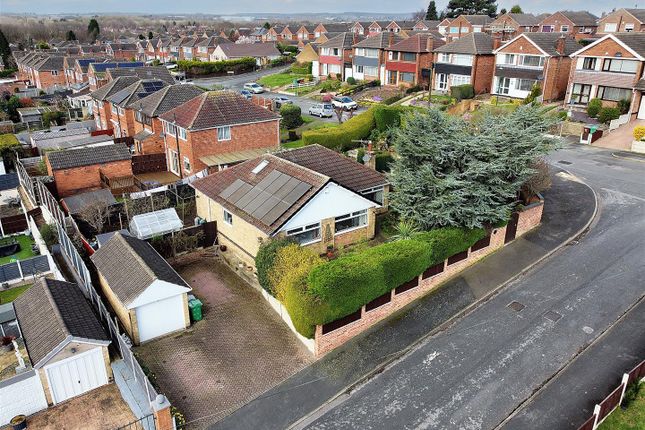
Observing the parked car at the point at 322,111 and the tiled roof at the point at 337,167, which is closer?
the tiled roof at the point at 337,167

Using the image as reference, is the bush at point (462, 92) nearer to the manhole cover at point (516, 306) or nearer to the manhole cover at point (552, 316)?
the manhole cover at point (516, 306)

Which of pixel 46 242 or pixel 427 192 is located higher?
pixel 427 192

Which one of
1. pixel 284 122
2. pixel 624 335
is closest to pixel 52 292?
pixel 624 335

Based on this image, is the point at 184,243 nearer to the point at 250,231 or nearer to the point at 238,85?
the point at 250,231

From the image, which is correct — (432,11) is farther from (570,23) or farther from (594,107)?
(594,107)

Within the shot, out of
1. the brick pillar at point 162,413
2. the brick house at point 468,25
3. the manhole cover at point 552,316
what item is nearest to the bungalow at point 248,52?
the brick house at point 468,25

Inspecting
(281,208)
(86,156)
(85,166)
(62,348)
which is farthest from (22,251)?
(281,208)

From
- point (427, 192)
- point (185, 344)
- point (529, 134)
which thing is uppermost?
point (529, 134)
